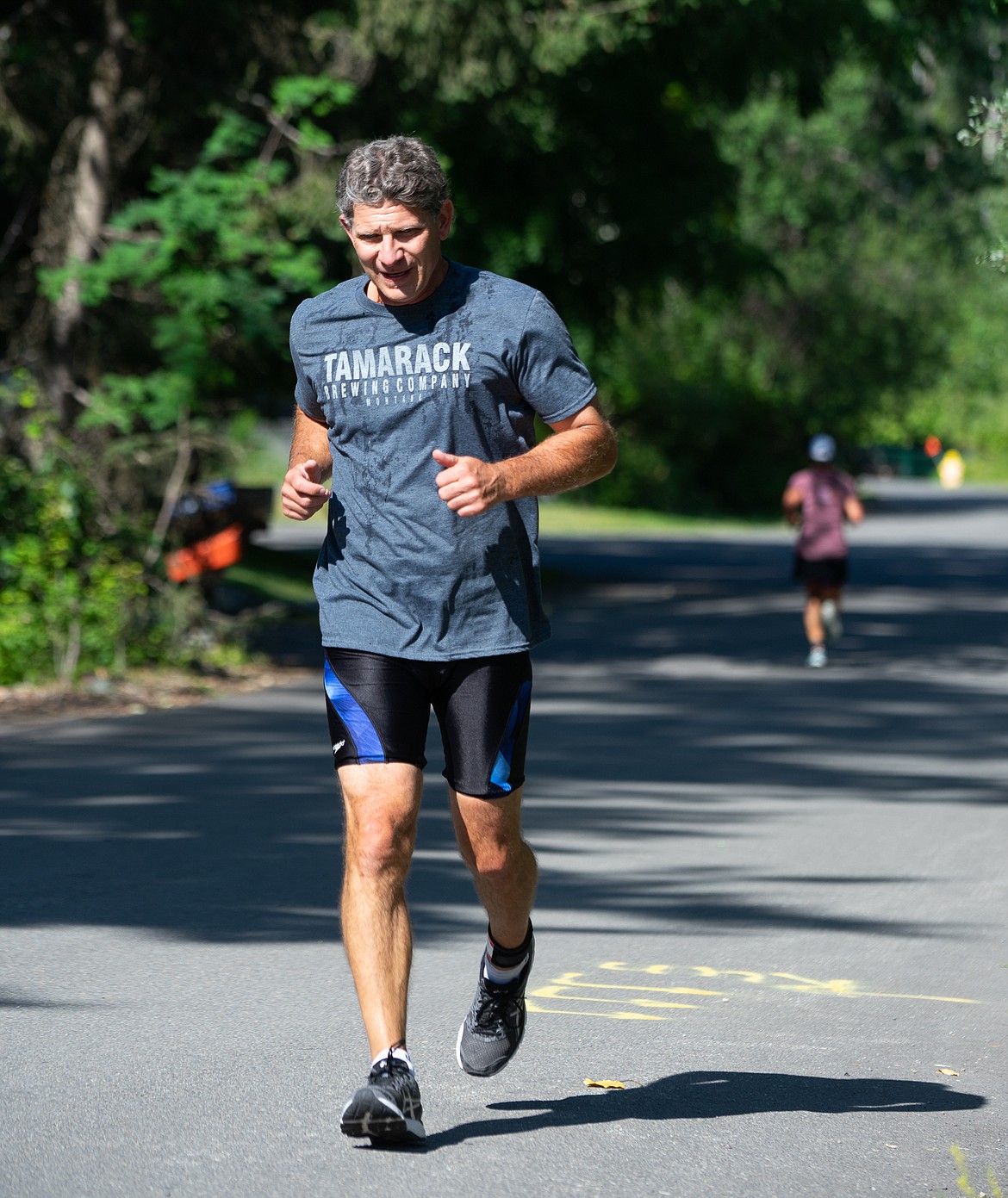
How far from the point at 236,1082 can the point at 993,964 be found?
2.63 m

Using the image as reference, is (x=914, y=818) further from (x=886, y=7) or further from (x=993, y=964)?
(x=886, y=7)

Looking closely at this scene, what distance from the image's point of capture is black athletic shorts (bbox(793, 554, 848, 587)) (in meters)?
16.2

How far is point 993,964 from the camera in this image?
20.6 feet

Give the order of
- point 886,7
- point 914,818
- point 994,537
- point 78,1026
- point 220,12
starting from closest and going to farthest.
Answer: point 78,1026 → point 914,818 → point 220,12 → point 886,7 → point 994,537

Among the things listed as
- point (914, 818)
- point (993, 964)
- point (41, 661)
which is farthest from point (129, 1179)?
point (41, 661)

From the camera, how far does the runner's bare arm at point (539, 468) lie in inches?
164

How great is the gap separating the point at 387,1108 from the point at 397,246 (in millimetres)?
1817

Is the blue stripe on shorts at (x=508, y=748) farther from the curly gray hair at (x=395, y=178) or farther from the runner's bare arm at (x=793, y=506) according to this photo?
the runner's bare arm at (x=793, y=506)

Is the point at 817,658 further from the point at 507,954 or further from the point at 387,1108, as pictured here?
the point at 387,1108

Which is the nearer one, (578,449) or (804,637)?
(578,449)

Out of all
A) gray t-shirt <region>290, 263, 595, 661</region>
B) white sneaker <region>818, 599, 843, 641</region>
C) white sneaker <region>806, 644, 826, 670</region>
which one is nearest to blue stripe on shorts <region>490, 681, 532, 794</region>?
gray t-shirt <region>290, 263, 595, 661</region>

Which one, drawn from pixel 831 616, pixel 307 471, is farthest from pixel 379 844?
pixel 831 616

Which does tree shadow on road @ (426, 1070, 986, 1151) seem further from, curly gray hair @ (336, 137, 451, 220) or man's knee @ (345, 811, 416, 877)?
curly gray hair @ (336, 137, 451, 220)

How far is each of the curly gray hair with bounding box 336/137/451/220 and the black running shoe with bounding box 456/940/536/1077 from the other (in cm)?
177
